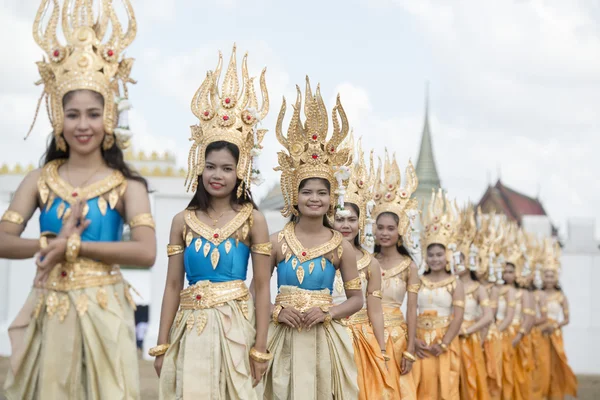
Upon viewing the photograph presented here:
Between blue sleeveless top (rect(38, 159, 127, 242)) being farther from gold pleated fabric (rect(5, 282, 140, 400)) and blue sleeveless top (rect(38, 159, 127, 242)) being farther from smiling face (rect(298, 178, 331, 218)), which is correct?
smiling face (rect(298, 178, 331, 218))

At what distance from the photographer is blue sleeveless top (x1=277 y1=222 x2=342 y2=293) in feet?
21.3

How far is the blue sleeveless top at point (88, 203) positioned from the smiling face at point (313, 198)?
7.62 feet

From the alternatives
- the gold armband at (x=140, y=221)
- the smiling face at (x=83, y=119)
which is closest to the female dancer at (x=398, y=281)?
the gold armband at (x=140, y=221)

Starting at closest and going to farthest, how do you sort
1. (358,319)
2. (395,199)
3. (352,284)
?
(352,284) → (358,319) → (395,199)

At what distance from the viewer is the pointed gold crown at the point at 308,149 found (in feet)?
22.7

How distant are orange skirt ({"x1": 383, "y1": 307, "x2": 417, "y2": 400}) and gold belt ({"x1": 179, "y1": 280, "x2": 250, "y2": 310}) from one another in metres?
3.43

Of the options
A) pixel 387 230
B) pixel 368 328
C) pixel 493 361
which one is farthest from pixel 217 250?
pixel 493 361

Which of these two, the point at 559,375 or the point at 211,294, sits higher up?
the point at 211,294

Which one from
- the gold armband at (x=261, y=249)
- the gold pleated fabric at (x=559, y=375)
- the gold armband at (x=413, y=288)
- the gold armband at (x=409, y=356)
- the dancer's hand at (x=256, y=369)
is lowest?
the gold pleated fabric at (x=559, y=375)

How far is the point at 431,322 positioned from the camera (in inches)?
403

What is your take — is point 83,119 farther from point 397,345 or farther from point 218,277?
point 397,345

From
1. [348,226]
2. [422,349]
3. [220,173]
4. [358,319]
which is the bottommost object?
[422,349]

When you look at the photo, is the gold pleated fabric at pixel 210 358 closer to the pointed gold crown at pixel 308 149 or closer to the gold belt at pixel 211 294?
the gold belt at pixel 211 294

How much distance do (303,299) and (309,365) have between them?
0.43 meters
